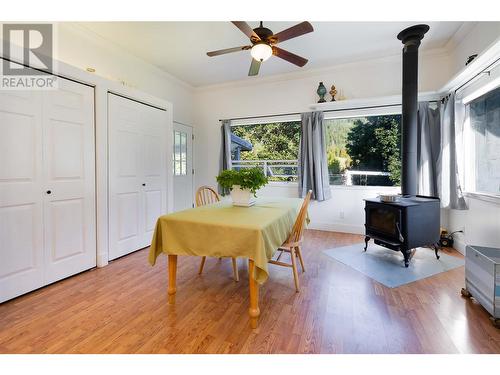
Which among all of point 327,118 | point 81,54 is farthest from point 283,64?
point 81,54

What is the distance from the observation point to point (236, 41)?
10.9 ft

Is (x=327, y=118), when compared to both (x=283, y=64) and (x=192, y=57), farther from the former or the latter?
(x=192, y=57)

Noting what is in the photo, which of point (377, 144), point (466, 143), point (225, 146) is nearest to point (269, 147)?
point (225, 146)

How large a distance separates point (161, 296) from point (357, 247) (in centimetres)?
261

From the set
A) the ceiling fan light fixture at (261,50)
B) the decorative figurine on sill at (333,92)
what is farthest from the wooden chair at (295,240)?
the decorative figurine on sill at (333,92)

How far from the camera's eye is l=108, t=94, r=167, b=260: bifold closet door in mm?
2906

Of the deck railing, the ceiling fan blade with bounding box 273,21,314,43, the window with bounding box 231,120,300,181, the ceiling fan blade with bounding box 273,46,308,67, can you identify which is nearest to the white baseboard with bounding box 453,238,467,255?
the deck railing

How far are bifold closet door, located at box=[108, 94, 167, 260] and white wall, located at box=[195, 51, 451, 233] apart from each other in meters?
1.69

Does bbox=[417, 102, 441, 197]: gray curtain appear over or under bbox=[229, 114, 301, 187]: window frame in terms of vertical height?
under

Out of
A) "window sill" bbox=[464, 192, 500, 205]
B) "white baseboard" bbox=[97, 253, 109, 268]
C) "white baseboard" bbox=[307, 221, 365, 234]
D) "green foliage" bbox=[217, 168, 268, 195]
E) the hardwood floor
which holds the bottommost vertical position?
the hardwood floor

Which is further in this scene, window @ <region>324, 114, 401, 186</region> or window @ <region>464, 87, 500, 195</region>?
window @ <region>324, 114, 401, 186</region>

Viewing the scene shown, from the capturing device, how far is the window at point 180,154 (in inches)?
Result: 188

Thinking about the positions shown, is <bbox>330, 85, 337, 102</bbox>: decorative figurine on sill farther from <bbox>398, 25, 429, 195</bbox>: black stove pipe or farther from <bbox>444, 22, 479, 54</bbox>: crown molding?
<bbox>444, 22, 479, 54</bbox>: crown molding

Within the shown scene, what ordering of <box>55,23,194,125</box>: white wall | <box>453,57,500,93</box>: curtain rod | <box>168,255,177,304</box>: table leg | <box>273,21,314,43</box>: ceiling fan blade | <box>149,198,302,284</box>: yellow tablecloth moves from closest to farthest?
<box>149,198,302,284</box>: yellow tablecloth < <box>168,255,177,304</box>: table leg < <box>273,21,314,43</box>: ceiling fan blade < <box>453,57,500,93</box>: curtain rod < <box>55,23,194,125</box>: white wall
